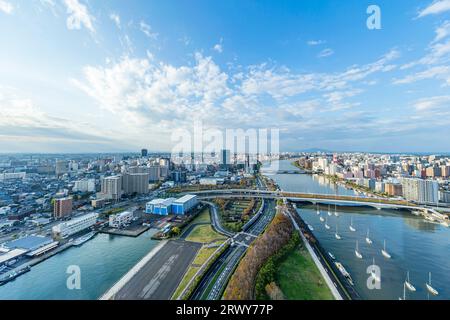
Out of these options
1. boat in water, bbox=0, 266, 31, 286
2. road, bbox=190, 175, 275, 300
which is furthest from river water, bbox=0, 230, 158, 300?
road, bbox=190, 175, 275, 300

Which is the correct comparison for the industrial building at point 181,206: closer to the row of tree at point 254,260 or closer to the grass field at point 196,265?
the grass field at point 196,265

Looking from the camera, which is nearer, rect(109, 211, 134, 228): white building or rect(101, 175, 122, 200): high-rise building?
rect(109, 211, 134, 228): white building

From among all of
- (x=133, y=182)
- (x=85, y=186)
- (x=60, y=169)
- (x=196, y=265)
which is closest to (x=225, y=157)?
(x=133, y=182)

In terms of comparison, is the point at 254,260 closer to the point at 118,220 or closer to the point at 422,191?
the point at 118,220

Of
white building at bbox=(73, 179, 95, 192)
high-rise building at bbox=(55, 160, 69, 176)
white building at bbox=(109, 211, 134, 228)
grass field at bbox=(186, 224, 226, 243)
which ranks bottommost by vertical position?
grass field at bbox=(186, 224, 226, 243)

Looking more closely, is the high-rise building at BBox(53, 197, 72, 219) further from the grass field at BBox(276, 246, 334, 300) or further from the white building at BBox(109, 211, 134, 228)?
the grass field at BBox(276, 246, 334, 300)

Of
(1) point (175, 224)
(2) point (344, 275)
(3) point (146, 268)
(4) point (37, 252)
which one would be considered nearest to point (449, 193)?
(2) point (344, 275)
